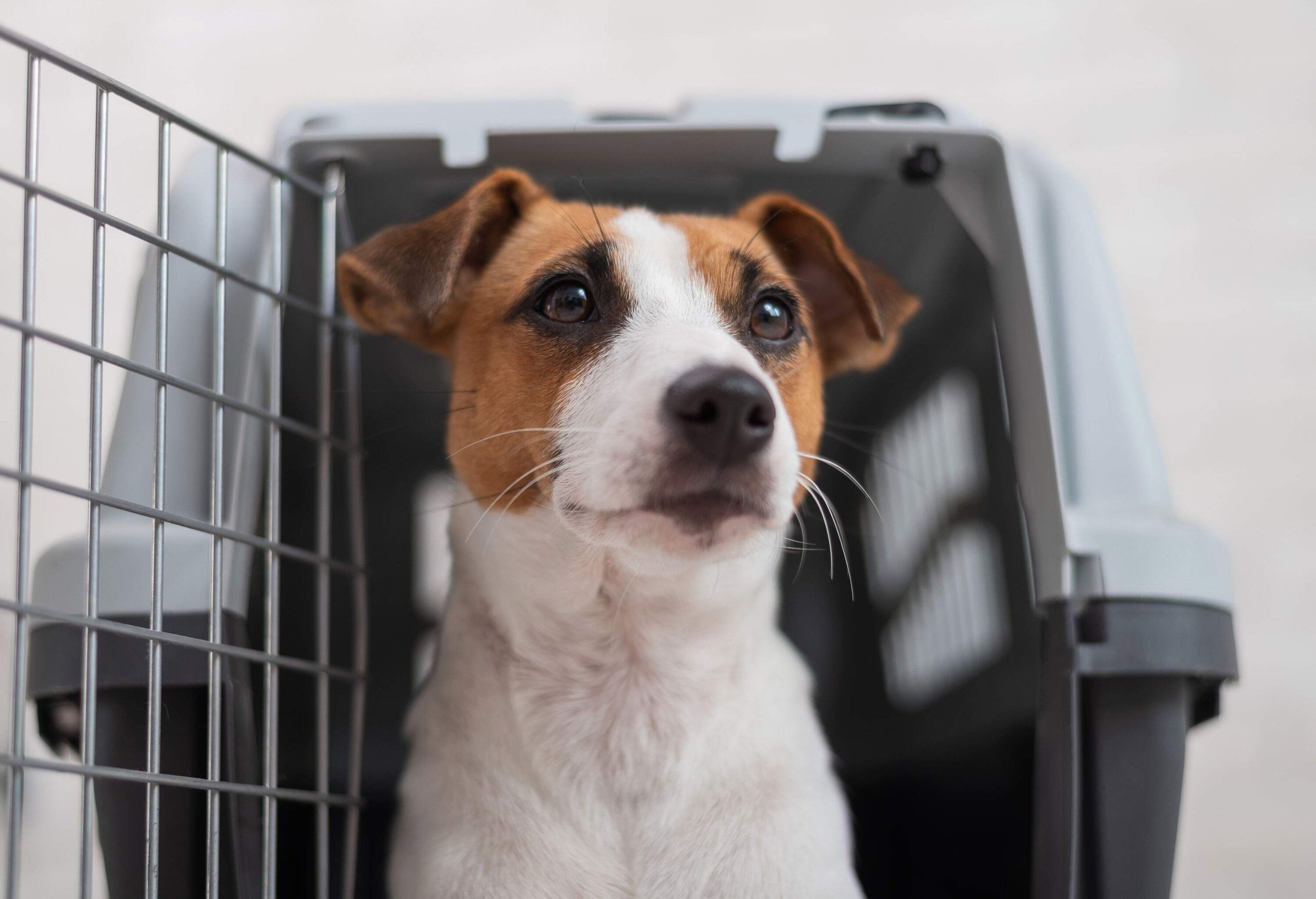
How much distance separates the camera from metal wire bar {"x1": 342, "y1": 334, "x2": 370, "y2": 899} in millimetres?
1336

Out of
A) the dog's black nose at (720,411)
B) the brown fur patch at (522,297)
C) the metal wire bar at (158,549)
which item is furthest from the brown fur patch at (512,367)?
the metal wire bar at (158,549)

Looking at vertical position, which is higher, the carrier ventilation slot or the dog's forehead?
the dog's forehead

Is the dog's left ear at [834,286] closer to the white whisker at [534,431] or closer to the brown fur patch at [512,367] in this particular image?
the brown fur patch at [512,367]

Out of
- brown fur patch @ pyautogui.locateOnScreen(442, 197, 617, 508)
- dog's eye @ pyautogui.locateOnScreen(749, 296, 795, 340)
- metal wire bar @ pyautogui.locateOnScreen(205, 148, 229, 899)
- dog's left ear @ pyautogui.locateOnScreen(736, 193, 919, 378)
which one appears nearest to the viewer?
metal wire bar @ pyautogui.locateOnScreen(205, 148, 229, 899)

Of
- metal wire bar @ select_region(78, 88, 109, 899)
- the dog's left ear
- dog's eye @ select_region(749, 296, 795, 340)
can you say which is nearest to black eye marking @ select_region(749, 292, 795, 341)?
dog's eye @ select_region(749, 296, 795, 340)

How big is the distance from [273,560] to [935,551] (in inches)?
50.2

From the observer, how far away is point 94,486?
1008mm

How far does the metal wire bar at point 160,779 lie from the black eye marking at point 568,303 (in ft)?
2.09

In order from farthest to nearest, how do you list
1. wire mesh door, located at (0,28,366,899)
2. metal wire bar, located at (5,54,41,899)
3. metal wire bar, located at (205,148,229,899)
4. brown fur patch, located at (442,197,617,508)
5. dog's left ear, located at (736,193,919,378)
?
dog's left ear, located at (736,193,919,378) → brown fur patch, located at (442,197,617,508) → metal wire bar, located at (205,148,229,899) → wire mesh door, located at (0,28,366,899) → metal wire bar, located at (5,54,41,899)

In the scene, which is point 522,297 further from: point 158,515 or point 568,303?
point 158,515

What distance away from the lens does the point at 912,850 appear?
1885 mm

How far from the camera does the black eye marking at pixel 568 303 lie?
1.25 meters

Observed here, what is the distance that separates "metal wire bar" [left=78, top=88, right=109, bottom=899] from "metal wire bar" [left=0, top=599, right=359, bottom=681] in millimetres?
26

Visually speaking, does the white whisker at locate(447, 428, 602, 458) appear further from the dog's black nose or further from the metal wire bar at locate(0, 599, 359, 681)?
the metal wire bar at locate(0, 599, 359, 681)
